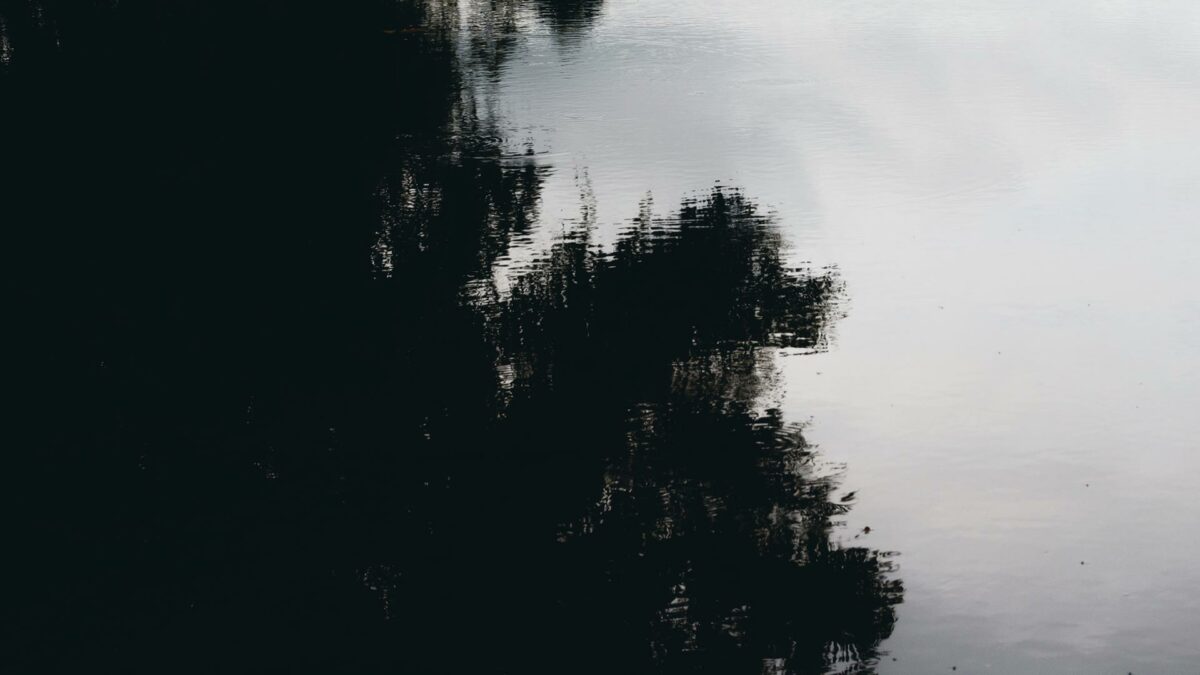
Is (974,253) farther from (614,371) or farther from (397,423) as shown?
(397,423)

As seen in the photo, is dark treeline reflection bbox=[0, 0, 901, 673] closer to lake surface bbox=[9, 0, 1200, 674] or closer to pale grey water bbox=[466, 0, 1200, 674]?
lake surface bbox=[9, 0, 1200, 674]

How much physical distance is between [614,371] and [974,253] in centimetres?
550

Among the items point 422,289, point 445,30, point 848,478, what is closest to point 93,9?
point 445,30

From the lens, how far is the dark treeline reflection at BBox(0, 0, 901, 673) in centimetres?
995

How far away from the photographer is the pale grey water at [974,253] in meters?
10.6

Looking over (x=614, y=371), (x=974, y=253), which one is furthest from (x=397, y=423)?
(x=974, y=253)

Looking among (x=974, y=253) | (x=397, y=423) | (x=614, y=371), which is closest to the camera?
(x=397, y=423)

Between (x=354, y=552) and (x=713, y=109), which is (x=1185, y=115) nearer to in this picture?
(x=713, y=109)

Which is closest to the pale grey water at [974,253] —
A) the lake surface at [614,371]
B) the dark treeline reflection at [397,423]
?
the lake surface at [614,371]

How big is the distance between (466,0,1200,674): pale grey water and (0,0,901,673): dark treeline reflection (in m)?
0.64

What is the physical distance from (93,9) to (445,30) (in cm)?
950

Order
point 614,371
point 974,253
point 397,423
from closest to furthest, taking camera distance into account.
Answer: point 397,423, point 614,371, point 974,253

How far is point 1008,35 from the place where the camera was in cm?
2870

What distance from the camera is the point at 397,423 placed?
Answer: 12.8 metres
